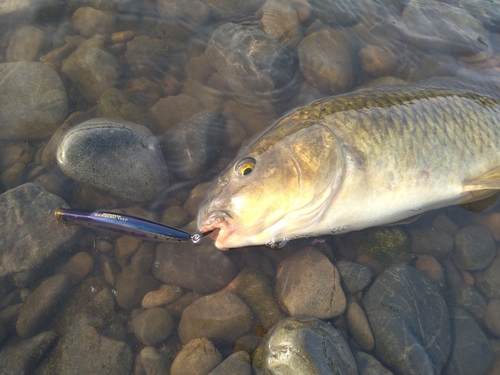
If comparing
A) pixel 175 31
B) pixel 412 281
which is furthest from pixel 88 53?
pixel 412 281

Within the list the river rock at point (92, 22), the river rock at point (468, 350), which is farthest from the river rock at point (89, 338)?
the river rock at point (92, 22)

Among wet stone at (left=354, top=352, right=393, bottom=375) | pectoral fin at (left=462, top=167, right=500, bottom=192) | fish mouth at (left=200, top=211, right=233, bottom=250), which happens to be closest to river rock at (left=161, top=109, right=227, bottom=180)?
fish mouth at (left=200, top=211, right=233, bottom=250)

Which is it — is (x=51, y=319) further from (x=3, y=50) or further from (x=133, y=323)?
(x=3, y=50)

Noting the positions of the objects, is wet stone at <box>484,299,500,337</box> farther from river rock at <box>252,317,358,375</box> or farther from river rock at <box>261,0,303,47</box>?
river rock at <box>261,0,303,47</box>

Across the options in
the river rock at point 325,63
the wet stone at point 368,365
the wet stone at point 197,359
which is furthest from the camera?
the river rock at point 325,63

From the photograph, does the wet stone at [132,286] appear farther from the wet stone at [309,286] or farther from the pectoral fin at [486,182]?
the pectoral fin at [486,182]

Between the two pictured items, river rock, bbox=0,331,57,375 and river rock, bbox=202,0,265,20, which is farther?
river rock, bbox=202,0,265,20
